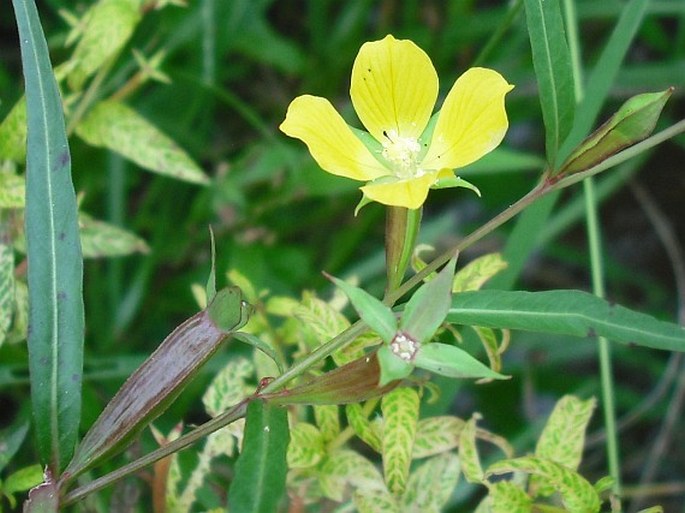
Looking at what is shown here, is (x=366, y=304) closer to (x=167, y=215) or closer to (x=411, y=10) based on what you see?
(x=167, y=215)

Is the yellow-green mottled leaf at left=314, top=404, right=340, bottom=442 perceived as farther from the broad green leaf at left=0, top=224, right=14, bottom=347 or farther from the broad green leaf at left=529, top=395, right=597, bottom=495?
the broad green leaf at left=0, top=224, right=14, bottom=347

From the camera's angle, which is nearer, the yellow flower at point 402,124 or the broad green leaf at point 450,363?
the broad green leaf at point 450,363

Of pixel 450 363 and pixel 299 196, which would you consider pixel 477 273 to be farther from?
pixel 299 196

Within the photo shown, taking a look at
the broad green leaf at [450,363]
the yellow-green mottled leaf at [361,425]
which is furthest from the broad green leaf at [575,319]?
the yellow-green mottled leaf at [361,425]

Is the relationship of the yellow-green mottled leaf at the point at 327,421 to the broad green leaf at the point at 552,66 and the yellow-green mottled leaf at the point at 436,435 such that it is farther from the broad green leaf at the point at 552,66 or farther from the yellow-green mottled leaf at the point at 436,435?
the broad green leaf at the point at 552,66

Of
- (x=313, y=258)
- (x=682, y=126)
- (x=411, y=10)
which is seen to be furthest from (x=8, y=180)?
(x=411, y=10)

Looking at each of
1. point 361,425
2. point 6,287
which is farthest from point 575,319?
point 6,287
